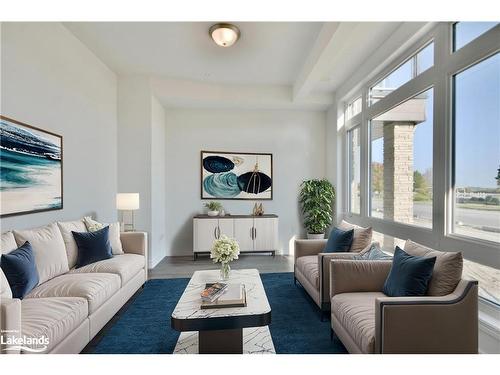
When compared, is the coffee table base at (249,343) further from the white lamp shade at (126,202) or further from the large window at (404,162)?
the white lamp shade at (126,202)

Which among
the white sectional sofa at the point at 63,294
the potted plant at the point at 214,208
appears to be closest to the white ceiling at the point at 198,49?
the potted plant at the point at 214,208

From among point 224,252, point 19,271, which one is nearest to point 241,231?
point 224,252

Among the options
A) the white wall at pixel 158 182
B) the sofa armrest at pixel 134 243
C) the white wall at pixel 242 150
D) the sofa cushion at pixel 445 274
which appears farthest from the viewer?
the white wall at pixel 242 150

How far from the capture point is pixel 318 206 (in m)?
5.04

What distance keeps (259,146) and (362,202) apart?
7.43 ft

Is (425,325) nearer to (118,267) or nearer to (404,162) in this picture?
(404,162)

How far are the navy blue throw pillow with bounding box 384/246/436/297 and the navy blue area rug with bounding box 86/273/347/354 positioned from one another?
66 cm

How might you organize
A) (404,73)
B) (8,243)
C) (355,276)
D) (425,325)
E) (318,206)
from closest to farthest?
1. (425,325)
2. (8,243)
3. (355,276)
4. (404,73)
5. (318,206)

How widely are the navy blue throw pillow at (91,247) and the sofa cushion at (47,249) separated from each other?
0.58ft

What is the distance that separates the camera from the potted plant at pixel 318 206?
198 inches

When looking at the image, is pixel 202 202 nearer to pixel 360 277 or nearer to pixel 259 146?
pixel 259 146

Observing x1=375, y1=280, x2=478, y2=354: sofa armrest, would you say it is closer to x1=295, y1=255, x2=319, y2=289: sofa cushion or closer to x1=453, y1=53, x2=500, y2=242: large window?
x1=453, y1=53, x2=500, y2=242: large window

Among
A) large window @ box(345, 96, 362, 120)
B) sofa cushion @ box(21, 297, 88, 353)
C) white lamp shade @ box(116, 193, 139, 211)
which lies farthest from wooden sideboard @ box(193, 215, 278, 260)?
sofa cushion @ box(21, 297, 88, 353)

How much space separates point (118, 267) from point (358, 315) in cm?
231
